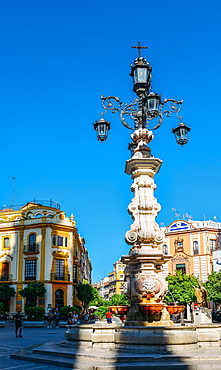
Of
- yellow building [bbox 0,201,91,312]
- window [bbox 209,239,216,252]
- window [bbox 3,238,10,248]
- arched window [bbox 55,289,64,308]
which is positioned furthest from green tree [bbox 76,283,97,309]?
window [bbox 209,239,216,252]

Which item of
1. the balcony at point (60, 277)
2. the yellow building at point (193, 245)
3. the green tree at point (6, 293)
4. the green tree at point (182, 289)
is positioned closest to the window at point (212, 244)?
the yellow building at point (193, 245)

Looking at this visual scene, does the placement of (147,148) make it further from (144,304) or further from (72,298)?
(72,298)

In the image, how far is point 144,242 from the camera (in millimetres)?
12758

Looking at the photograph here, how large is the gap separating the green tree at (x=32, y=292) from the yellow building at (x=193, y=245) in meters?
16.8

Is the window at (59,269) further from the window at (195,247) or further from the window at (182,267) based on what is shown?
the window at (195,247)

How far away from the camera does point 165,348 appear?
9.76 m

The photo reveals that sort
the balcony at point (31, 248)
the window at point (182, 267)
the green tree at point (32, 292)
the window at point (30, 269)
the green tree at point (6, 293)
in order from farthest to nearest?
the window at point (182, 267) < the balcony at point (31, 248) < the window at point (30, 269) < the green tree at point (6, 293) < the green tree at point (32, 292)

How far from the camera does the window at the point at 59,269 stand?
46.2 m

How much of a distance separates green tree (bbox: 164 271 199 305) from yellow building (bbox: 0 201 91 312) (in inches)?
468

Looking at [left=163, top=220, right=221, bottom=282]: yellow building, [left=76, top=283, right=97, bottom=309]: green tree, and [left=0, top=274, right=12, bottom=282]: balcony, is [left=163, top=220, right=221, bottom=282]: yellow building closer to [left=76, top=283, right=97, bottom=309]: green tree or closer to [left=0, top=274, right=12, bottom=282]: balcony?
[left=76, top=283, right=97, bottom=309]: green tree

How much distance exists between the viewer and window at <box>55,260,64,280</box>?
152 ft

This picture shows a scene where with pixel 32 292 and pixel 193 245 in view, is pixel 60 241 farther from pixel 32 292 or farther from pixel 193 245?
pixel 193 245

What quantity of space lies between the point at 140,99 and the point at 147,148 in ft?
5.85

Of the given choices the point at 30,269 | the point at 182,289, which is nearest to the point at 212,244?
the point at 182,289
